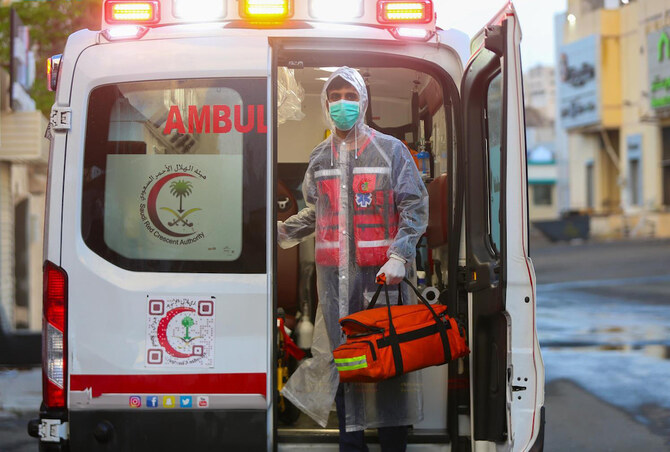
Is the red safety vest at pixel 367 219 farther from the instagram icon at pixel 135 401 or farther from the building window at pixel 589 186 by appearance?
the building window at pixel 589 186

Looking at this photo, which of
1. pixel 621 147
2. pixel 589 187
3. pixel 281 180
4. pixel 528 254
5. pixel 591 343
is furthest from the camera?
pixel 589 187

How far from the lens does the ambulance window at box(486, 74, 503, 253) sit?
13.3ft

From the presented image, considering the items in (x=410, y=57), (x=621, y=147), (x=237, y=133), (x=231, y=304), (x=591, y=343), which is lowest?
(x=591, y=343)

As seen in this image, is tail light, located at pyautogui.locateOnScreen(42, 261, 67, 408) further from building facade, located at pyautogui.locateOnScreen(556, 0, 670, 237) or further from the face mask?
building facade, located at pyautogui.locateOnScreen(556, 0, 670, 237)

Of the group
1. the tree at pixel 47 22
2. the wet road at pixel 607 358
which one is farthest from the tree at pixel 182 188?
the tree at pixel 47 22

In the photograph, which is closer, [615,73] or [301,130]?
[301,130]

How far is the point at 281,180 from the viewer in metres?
6.17

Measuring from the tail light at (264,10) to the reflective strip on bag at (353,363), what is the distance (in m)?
1.57

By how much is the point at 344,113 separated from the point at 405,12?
1.85ft

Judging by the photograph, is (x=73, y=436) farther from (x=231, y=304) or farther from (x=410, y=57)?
(x=410, y=57)

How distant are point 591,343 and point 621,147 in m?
32.2

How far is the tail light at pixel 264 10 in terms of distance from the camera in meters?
3.94

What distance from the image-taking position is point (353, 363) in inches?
150

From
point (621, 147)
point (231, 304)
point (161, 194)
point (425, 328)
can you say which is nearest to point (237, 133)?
point (161, 194)
